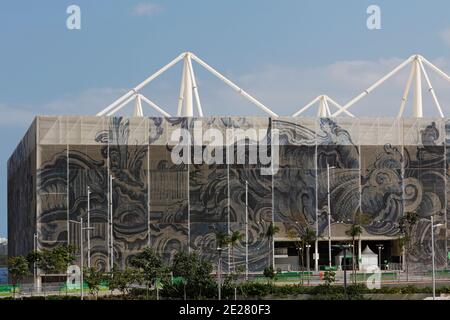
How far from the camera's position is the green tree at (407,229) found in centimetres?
8350

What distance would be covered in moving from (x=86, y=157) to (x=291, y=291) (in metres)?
32.2

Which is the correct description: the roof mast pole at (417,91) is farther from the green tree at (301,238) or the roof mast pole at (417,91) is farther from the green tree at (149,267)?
the green tree at (149,267)

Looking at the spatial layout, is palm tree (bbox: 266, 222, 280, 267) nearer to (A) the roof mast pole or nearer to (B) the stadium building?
(B) the stadium building

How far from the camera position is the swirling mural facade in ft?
269

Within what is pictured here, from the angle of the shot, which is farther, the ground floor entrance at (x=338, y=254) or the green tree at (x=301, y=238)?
the ground floor entrance at (x=338, y=254)

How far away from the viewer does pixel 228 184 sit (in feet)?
276

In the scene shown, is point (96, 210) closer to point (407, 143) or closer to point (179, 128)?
point (179, 128)

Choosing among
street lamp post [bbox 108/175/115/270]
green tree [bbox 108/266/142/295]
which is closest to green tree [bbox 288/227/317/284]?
street lamp post [bbox 108/175/115/270]

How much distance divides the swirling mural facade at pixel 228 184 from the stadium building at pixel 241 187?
0.10 metres

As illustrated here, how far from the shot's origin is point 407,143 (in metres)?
87.1

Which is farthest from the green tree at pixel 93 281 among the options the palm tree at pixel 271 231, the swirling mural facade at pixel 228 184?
the palm tree at pixel 271 231
